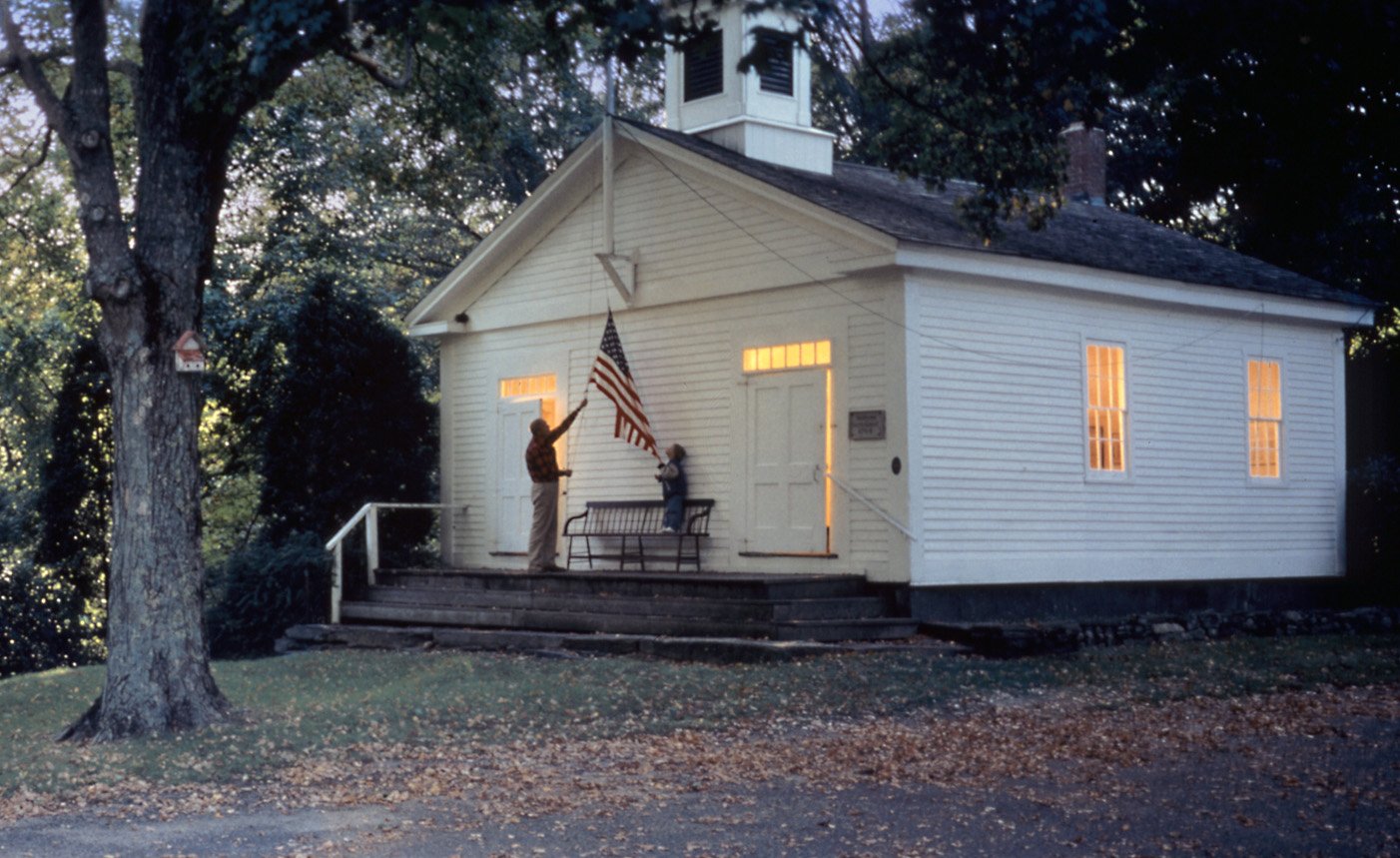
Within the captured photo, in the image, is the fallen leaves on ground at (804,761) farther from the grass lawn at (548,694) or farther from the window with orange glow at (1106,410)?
the window with orange glow at (1106,410)

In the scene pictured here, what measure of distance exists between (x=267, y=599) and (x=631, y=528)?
4764 millimetres

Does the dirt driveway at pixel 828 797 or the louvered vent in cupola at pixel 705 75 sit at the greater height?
the louvered vent in cupola at pixel 705 75

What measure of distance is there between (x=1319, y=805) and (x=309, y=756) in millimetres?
6532

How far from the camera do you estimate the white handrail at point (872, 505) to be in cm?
1670

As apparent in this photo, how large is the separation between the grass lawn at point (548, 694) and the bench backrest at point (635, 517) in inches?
127

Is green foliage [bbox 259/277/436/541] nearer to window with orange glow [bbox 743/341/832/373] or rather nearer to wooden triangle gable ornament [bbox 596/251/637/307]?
wooden triangle gable ornament [bbox 596/251/637/307]

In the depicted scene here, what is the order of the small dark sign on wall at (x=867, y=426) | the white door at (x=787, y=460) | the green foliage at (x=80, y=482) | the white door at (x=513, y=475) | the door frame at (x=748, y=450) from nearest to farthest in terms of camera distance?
the small dark sign on wall at (x=867, y=426) < the door frame at (x=748, y=450) < the white door at (x=787, y=460) < the white door at (x=513, y=475) < the green foliage at (x=80, y=482)

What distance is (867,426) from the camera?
17.2 m

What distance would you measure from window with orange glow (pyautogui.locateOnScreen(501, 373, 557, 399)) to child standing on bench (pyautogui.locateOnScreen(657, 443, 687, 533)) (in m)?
2.76

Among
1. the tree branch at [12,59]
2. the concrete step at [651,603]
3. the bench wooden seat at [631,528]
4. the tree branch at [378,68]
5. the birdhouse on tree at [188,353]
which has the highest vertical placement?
the tree branch at [378,68]

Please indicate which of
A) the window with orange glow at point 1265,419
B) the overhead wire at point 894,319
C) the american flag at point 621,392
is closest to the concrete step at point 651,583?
the american flag at point 621,392

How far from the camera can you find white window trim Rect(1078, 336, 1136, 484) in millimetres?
18828

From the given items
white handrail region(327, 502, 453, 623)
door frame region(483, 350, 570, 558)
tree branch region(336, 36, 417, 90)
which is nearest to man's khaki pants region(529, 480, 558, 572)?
door frame region(483, 350, 570, 558)

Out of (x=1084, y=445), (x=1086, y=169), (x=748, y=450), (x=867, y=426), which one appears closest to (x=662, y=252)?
(x=748, y=450)
